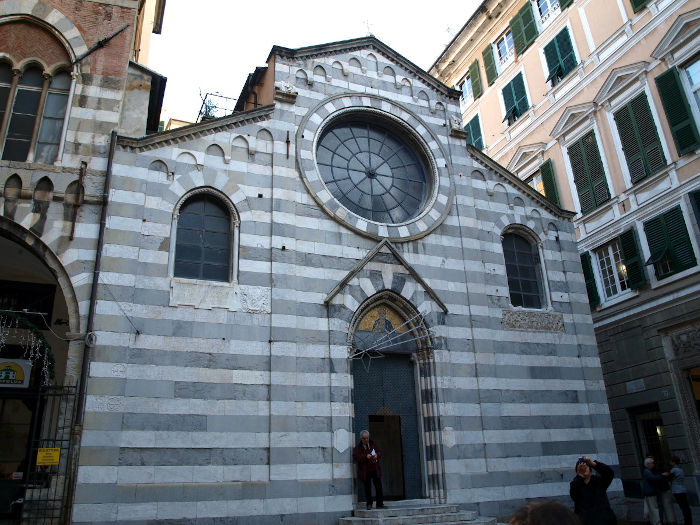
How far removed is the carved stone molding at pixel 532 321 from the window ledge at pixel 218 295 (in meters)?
6.12

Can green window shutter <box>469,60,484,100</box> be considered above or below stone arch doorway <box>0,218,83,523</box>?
above

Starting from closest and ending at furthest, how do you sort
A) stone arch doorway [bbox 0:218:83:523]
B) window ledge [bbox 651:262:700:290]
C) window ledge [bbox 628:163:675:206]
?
stone arch doorway [bbox 0:218:83:523] < window ledge [bbox 651:262:700:290] < window ledge [bbox 628:163:675:206]

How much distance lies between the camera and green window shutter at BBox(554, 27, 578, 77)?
21484 millimetres

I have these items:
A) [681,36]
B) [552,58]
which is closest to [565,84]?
[552,58]

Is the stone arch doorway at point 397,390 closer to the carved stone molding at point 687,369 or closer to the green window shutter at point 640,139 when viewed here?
the carved stone molding at point 687,369

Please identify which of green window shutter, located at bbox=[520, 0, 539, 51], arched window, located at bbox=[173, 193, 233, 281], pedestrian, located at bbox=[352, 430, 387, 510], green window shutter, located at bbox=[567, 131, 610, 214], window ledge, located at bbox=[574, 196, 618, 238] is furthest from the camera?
green window shutter, located at bbox=[520, 0, 539, 51]

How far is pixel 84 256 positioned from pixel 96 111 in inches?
132

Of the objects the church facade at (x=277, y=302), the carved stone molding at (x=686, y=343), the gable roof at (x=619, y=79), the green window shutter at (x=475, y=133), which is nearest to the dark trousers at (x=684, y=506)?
the church facade at (x=277, y=302)

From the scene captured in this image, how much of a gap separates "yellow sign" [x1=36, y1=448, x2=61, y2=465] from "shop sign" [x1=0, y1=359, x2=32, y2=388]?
4220 millimetres

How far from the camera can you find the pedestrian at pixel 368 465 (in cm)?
1178

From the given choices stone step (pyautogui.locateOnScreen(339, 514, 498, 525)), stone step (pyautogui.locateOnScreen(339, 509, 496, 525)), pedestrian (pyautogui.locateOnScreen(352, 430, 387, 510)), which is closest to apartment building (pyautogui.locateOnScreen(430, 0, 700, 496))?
stone step (pyautogui.locateOnScreen(339, 514, 498, 525))

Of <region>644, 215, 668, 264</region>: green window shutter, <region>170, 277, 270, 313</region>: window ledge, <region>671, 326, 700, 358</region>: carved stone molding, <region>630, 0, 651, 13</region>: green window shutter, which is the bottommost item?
<region>671, 326, 700, 358</region>: carved stone molding

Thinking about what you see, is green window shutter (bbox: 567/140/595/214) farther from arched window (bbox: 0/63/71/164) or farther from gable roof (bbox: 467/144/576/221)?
arched window (bbox: 0/63/71/164)

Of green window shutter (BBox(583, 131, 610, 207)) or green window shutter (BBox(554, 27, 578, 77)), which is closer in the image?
green window shutter (BBox(583, 131, 610, 207))
